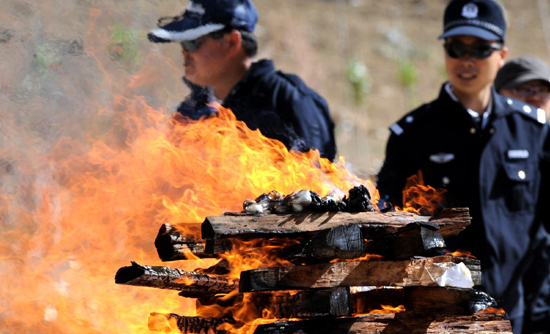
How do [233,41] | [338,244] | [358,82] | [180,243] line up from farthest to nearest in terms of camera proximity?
[358,82] < [233,41] < [180,243] < [338,244]

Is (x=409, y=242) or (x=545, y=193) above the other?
(x=545, y=193)

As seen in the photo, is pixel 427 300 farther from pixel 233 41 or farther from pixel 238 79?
pixel 233 41

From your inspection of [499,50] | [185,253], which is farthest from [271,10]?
[185,253]

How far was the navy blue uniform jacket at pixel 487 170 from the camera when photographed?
15.2 ft

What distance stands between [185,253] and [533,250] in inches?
125

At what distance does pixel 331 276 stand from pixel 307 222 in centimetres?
30

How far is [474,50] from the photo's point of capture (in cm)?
489

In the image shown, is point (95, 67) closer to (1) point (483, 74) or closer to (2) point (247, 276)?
(2) point (247, 276)

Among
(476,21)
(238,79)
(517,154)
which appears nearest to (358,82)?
(476,21)

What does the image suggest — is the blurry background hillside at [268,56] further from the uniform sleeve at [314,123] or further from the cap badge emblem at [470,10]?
the cap badge emblem at [470,10]

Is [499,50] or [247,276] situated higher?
[499,50]

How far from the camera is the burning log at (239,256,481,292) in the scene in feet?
9.35

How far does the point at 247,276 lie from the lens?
2.84m

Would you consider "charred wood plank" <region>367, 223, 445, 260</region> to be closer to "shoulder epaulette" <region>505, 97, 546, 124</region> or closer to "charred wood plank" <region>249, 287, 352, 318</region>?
"charred wood plank" <region>249, 287, 352, 318</region>
